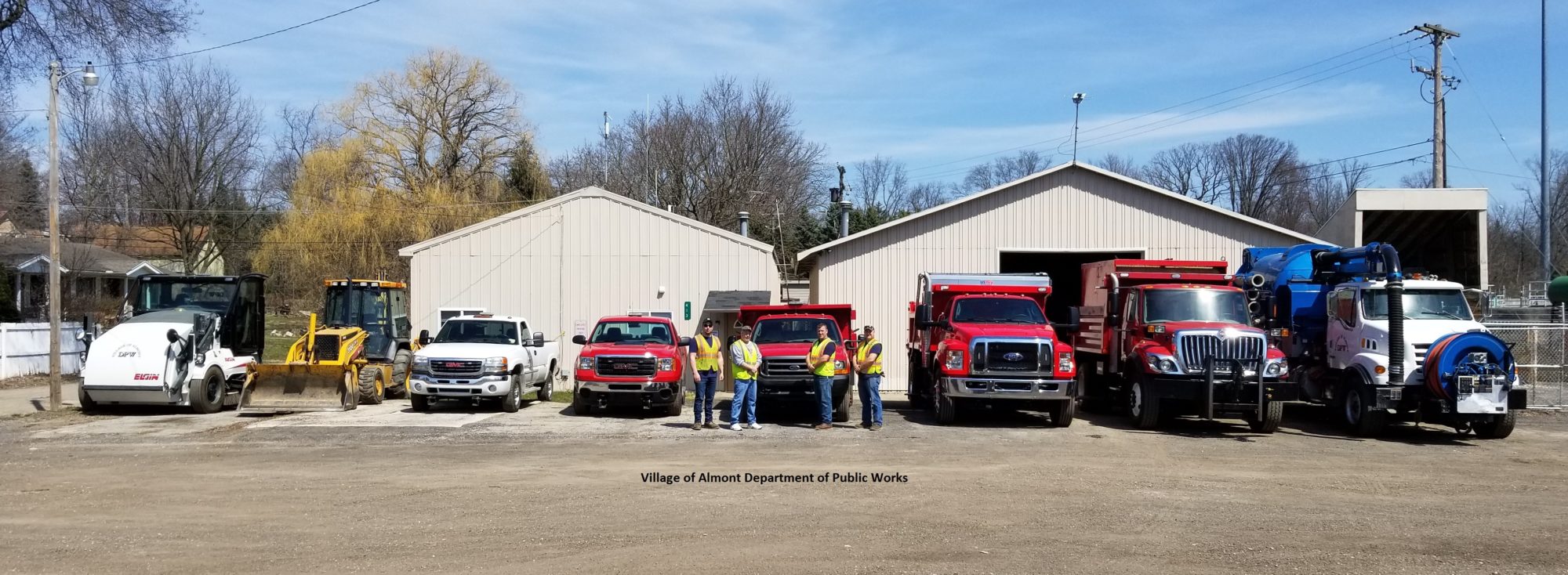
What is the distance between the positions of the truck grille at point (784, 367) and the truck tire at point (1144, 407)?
17.3 feet

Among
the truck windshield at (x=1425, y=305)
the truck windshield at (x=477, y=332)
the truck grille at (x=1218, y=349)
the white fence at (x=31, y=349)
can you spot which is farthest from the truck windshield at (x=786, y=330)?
the white fence at (x=31, y=349)

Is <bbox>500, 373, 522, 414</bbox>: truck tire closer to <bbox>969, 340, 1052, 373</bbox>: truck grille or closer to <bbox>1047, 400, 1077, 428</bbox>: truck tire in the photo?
<bbox>969, 340, 1052, 373</bbox>: truck grille

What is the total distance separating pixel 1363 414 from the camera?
16.7 m

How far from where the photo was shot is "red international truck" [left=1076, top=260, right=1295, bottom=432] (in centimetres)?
1645

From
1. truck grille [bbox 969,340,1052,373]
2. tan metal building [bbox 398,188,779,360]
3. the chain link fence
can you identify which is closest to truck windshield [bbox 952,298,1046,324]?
truck grille [bbox 969,340,1052,373]

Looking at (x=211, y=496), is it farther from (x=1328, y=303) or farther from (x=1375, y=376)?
(x=1328, y=303)

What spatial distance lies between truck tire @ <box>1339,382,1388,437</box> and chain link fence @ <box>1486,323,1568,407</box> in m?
5.63

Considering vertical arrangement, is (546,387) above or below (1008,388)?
below

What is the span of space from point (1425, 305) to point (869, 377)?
8.84m

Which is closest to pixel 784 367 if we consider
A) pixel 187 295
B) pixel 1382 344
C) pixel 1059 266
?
pixel 1382 344

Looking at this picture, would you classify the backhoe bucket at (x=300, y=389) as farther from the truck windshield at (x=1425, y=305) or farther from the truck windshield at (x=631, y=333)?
the truck windshield at (x=1425, y=305)

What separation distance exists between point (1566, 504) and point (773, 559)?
8.31 meters

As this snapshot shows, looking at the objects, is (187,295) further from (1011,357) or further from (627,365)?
(1011,357)

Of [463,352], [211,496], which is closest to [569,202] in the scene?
[463,352]
